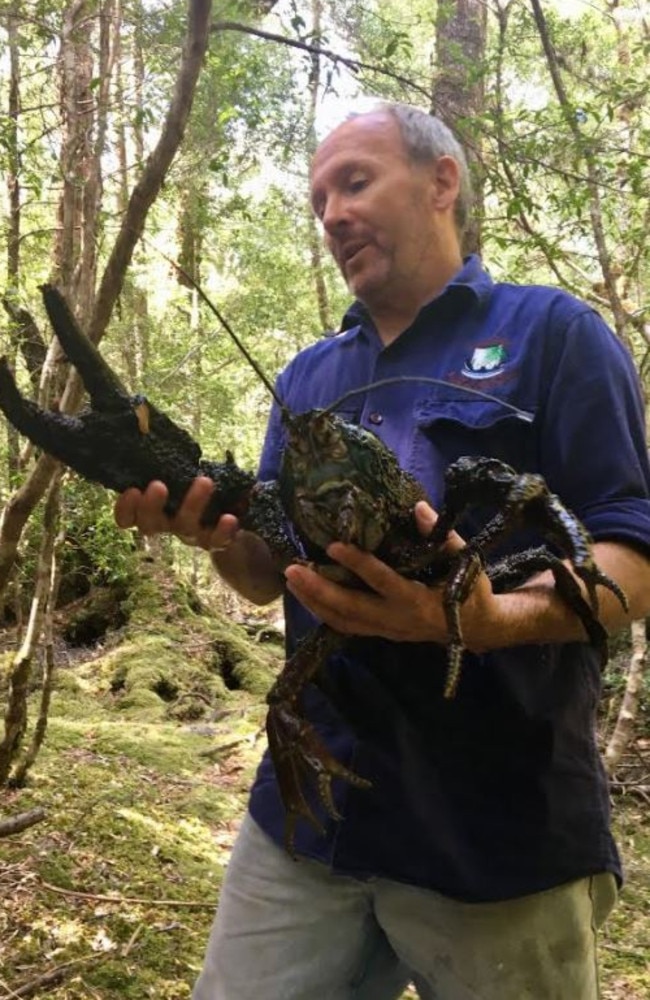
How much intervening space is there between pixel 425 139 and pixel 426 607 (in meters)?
1.53

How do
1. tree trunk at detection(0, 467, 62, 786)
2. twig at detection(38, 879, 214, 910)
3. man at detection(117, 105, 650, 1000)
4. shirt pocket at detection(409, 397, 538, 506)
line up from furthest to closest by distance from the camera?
tree trunk at detection(0, 467, 62, 786), twig at detection(38, 879, 214, 910), shirt pocket at detection(409, 397, 538, 506), man at detection(117, 105, 650, 1000)

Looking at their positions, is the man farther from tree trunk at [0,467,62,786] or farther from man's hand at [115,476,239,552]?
tree trunk at [0,467,62,786]

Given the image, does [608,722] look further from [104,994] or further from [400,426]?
[400,426]

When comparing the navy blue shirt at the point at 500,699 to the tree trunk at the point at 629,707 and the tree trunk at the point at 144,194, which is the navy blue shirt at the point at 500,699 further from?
the tree trunk at the point at 629,707

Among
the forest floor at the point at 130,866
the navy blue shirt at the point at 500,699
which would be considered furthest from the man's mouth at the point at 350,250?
the forest floor at the point at 130,866

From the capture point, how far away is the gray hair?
8.00ft

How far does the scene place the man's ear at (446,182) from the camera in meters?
2.44

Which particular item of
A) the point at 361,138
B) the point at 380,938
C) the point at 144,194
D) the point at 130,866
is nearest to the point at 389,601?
the point at 380,938

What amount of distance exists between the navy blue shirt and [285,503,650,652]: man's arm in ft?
0.66

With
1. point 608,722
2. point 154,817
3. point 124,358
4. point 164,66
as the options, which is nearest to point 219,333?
point 124,358

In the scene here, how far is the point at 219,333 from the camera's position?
13.8 m

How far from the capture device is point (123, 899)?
373cm

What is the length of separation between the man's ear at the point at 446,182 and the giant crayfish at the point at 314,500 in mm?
1014

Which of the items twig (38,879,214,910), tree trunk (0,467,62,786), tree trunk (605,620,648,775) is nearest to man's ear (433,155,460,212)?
tree trunk (0,467,62,786)
